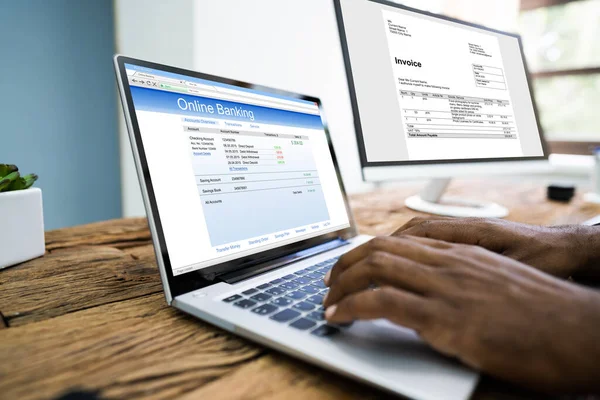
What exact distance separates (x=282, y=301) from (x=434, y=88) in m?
0.67

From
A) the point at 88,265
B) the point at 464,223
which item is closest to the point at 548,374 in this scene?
the point at 464,223

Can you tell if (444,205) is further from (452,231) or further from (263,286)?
(263,286)

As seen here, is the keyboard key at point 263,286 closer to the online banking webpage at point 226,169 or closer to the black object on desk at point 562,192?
the online banking webpage at point 226,169

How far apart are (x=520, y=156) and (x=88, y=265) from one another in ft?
3.27

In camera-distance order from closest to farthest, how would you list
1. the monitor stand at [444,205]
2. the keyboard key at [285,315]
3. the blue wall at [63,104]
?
1. the keyboard key at [285,315]
2. the monitor stand at [444,205]
3. the blue wall at [63,104]

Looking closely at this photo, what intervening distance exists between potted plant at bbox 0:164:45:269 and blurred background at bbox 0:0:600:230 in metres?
0.91

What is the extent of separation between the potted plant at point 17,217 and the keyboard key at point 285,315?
0.41 m

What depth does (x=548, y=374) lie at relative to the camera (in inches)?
10.6

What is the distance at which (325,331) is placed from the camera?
0.35m

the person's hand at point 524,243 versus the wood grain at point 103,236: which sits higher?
the wood grain at point 103,236

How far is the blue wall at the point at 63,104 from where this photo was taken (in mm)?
1325

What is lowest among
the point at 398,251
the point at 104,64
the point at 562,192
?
the point at 562,192

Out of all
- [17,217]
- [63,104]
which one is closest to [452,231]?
[17,217]

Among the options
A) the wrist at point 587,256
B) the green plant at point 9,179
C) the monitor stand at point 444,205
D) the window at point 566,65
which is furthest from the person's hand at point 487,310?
the window at point 566,65
